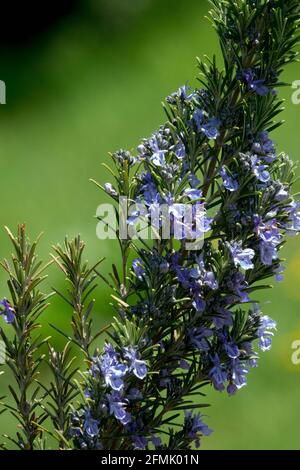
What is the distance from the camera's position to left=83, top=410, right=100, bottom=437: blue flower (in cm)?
131

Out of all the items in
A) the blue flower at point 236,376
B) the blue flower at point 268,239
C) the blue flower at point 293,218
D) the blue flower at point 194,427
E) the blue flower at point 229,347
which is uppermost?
the blue flower at point 293,218

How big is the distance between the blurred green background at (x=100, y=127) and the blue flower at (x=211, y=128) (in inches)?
77.1

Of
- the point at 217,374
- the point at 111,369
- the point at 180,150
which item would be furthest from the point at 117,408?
the point at 180,150

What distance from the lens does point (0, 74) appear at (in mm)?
4754

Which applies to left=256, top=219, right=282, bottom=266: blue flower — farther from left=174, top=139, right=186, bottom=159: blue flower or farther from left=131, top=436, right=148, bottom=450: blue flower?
left=131, top=436, right=148, bottom=450: blue flower

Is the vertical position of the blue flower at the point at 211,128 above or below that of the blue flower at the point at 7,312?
above

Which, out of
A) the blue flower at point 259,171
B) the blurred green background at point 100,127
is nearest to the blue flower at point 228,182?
the blue flower at point 259,171

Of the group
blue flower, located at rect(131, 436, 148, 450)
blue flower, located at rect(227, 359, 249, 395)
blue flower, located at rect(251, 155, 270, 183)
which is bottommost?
blue flower, located at rect(131, 436, 148, 450)

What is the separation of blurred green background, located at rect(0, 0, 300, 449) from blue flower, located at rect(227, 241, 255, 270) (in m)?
1.94

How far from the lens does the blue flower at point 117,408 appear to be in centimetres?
128

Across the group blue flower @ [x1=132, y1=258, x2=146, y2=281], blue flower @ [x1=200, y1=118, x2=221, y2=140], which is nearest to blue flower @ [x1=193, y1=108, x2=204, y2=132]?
blue flower @ [x1=200, y1=118, x2=221, y2=140]

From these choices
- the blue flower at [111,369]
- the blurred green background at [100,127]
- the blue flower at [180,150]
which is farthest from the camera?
the blurred green background at [100,127]

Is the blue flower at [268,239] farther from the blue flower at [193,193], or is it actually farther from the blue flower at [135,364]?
the blue flower at [135,364]

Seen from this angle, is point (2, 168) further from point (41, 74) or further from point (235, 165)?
point (235, 165)
